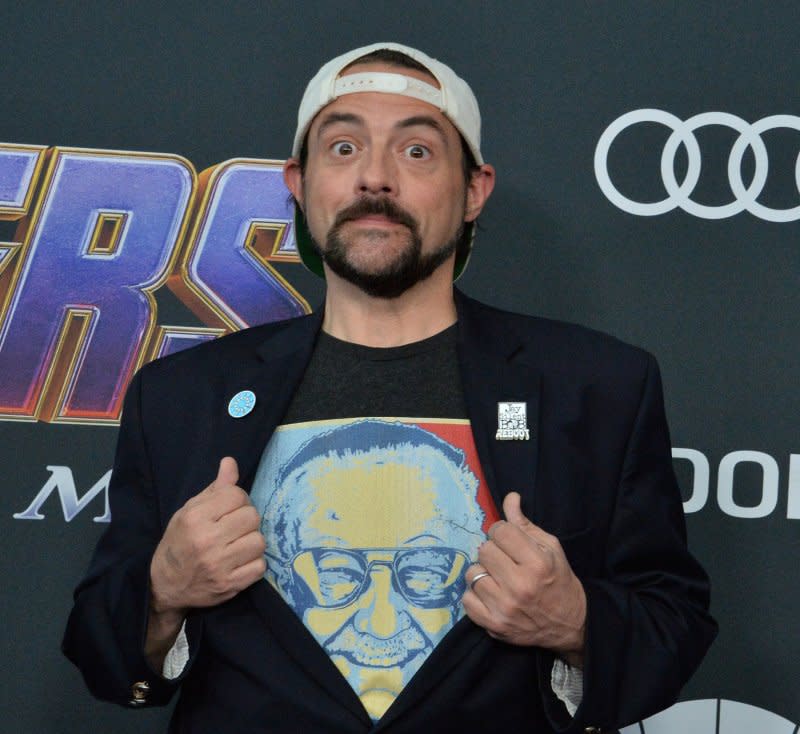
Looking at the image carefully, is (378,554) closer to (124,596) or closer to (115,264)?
(124,596)

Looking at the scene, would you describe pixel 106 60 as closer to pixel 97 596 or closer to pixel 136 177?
pixel 136 177

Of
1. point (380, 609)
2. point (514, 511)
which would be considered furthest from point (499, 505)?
point (380, 609)

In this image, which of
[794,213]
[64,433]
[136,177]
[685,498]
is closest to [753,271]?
[794,213]

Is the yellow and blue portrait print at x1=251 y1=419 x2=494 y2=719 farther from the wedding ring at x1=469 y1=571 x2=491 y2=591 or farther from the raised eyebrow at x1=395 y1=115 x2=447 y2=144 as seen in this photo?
the raised eyebrow at x1=395 y1=115 x2=447 y2=144

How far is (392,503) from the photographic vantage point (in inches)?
66.1

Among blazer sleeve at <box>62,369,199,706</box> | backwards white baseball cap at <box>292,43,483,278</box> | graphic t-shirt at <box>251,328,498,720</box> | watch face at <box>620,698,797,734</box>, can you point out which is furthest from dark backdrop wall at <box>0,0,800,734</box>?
graphic t-shirt at <box>251,328,498,720</box>

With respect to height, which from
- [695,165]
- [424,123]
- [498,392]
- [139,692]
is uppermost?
[695,165]

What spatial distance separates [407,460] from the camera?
1694 millimetres

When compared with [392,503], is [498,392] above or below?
above

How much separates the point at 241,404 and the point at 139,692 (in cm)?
40

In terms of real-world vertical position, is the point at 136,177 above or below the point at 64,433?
above

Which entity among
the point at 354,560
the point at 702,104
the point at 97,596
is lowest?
the point at 97,596

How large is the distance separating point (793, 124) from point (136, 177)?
1184 millimetres

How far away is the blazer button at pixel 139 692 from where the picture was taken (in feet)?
5.41
